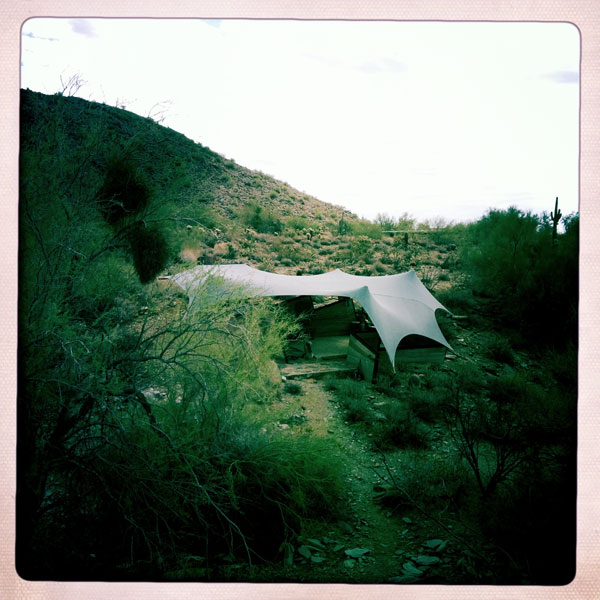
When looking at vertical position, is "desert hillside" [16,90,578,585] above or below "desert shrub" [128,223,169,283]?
below

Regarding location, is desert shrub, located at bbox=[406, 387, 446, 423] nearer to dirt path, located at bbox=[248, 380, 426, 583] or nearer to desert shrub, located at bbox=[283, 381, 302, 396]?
dirt path, located at bbox=[248, 380, 426, 583]

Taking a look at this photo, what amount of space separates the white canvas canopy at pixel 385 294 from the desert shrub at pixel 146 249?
1.20 m

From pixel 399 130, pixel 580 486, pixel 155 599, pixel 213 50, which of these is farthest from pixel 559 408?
pixel 213 50

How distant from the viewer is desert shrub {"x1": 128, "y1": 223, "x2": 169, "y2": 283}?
99.3 inches

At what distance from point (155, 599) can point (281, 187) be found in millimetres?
2655

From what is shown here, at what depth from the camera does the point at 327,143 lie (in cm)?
273

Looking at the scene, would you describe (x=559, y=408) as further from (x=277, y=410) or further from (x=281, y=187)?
(x=281, y=187)

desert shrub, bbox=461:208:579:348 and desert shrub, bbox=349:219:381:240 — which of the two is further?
desert shrub, bbox=349:219:381:240

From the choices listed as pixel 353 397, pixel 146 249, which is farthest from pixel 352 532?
pixel 146 249

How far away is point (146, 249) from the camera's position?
99.3 inches

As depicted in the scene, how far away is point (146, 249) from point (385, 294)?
242 centimetres

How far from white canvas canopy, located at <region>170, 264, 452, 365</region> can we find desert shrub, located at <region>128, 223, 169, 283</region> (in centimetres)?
120

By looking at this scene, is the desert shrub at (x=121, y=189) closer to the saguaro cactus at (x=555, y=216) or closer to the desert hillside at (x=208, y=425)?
the desert hillside at (x=208, y=425)

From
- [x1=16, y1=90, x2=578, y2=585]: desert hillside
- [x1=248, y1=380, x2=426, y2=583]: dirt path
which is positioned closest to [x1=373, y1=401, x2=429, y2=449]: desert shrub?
[x1=16, y1=90, x2=578, y2=585]: desert hillside
